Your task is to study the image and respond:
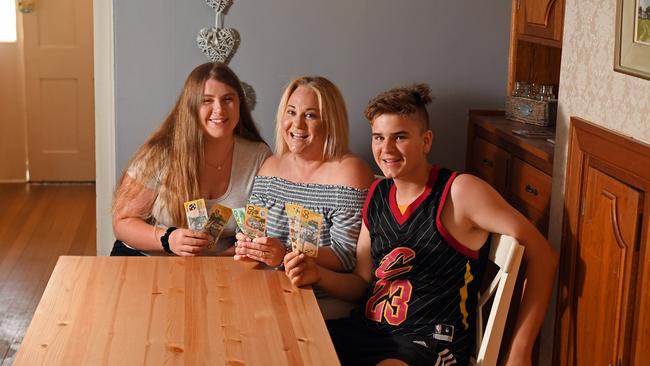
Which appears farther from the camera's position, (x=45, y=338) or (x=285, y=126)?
(x=285, y=126)

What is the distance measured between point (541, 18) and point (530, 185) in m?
0.67

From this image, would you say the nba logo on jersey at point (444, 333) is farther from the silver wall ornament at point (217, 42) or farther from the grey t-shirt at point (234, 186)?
the silver wall ornament at point (217, 42)

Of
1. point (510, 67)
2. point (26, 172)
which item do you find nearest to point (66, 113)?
point (26, 172)

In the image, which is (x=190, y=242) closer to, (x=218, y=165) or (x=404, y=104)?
(x=218, y=165)

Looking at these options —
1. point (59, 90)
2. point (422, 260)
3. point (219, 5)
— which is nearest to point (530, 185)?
point (422, 260)

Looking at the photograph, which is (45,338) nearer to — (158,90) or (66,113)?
(158,90)

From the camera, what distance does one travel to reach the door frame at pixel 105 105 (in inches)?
147

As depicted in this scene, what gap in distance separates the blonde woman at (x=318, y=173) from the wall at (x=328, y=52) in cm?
78

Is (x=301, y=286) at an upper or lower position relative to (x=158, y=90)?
lower

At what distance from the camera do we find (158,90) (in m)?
3.65


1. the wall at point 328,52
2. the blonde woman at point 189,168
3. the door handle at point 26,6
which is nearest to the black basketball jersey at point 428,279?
the blonde woman at point 189,168

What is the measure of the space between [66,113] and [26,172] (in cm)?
52

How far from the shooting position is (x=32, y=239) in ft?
17.2

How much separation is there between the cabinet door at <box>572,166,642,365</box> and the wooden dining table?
2.26 feet
